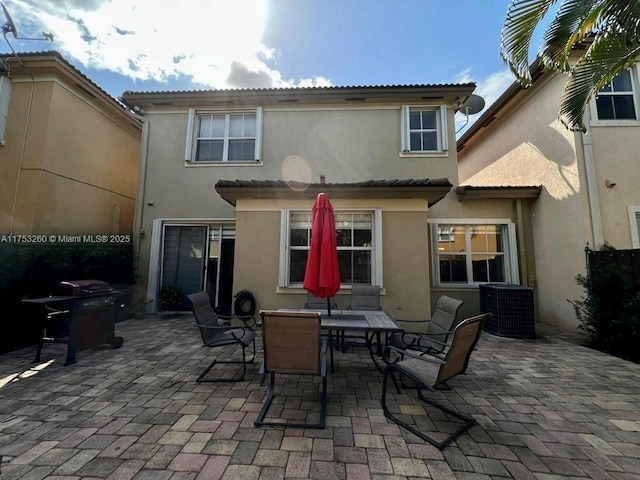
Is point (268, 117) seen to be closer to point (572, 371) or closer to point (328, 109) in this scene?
point (328, 109)

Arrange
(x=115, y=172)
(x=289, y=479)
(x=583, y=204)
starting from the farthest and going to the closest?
1. (x=115, y=172)
2. (x=583, y=204)
3. (x=289, y=479)

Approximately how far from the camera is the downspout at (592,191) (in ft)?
21.1

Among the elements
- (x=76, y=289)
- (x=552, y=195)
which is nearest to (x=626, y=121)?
(x=552, y=195)

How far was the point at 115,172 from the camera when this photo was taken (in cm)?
959

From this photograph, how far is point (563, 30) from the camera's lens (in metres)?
4.39

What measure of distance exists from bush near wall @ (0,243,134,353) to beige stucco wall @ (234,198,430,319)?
3667 millimetres

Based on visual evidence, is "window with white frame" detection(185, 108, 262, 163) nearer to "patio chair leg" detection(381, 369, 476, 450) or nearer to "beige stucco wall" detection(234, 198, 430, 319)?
"beige stucco wall" detection(234, 198, 430, 319)

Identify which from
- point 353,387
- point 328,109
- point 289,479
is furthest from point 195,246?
point 289,479

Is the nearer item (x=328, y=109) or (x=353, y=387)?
(x=353, y=387)

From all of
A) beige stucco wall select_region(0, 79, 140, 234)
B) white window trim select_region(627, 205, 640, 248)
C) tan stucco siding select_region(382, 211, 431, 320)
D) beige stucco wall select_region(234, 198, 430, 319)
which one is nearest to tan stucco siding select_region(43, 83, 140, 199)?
beige stucco wall select_region(0, 79, 140, 234)

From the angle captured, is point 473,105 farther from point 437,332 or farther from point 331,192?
point 437,332

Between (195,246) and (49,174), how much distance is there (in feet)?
13.9

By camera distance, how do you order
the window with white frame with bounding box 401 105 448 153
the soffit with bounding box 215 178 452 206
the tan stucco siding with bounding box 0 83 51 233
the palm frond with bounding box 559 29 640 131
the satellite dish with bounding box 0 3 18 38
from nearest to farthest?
the palm frond with bounding box 559 29 640 131
the soffit with bounding box 215 178 452 206
the satellite dish with bounding box 0 3 18 38
the tan stucco siding with bounding box 0 83 51 233
the window with white frame with bounding box 401 105 448 153

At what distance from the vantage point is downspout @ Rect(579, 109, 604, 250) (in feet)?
21.1
